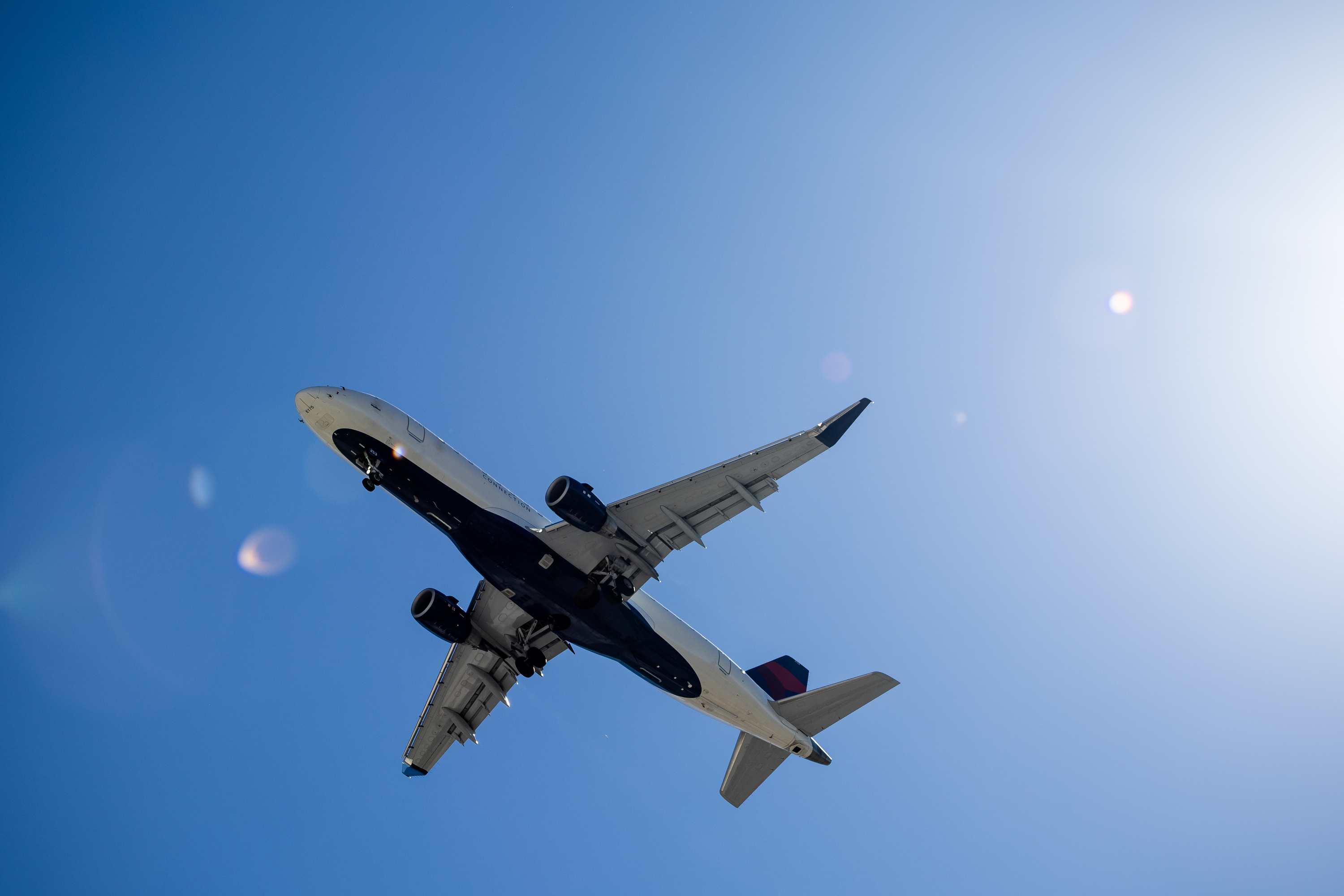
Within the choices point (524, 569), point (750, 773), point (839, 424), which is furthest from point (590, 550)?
point (750, 773)

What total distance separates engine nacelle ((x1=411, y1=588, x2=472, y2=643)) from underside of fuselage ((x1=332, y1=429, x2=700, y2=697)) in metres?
3.83

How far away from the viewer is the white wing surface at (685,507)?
76.4 ft

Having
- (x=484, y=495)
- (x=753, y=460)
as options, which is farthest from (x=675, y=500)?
(x=484, y=495)

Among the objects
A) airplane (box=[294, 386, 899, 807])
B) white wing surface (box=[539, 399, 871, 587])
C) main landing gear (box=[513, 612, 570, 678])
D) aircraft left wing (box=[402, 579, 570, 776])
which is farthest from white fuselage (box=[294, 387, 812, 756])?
aircraft left wing (box=[402, 579, 570, 776])

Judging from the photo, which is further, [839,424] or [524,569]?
[524,569]

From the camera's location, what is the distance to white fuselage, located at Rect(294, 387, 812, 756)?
82.1ft

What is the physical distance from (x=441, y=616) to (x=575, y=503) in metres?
9.38

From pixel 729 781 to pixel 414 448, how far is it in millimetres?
18603

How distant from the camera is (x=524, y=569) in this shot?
84.9 feet

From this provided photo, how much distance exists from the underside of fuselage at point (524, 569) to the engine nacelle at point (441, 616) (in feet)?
12.6

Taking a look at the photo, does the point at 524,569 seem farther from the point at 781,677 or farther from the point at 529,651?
the point at 781,677

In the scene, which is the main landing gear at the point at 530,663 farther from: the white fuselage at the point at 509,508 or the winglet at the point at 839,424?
the winglet at the point at 839,424

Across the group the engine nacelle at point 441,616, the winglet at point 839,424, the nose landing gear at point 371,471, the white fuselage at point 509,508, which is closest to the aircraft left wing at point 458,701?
the engine nacelle at point 441,616

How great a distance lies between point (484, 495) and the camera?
84.9 feet
